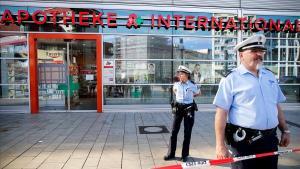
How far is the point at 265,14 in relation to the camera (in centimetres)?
1108

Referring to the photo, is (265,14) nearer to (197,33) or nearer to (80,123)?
(197,33)

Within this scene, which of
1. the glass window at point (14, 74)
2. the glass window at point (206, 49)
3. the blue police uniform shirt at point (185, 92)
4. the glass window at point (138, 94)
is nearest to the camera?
the blue police uniform shirt at point (185, 92)

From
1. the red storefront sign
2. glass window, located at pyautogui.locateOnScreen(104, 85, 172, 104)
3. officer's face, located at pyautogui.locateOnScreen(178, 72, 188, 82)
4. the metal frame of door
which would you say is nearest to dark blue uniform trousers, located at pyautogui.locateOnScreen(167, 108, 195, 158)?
officer's face, located at pyautogui.locateOnScreen(178, 72, 188, 82)

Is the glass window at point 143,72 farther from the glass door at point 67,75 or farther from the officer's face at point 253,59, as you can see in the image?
the officer's face at point 253,59

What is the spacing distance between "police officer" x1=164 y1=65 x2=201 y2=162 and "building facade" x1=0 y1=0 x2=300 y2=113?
5.57 m

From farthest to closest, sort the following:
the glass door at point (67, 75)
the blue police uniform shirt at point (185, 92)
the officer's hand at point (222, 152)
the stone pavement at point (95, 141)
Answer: the glass door at point (67, 75) < the blue police uniform shirt at point (185, 92) < the stone pavement at point (95, 141) < the officer's hand at point (222, 152)

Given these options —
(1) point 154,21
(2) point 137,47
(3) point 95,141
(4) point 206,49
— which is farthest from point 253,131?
(4) point 206,49

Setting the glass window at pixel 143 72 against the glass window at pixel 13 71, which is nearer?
the glass window at pixel 13 71

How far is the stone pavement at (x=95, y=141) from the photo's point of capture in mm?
4766

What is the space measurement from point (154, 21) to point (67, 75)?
4361 millimetres

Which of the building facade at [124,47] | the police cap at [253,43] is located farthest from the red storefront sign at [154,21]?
the police cap at [253,43]

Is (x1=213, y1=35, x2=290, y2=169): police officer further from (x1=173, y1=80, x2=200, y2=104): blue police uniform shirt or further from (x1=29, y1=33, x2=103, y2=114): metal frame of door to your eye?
(x1=29, y1=33, x2=103, y2=114): metal frame of door

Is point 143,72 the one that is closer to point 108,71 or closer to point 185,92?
point 108,71

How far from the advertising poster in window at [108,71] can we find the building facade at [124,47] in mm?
42
